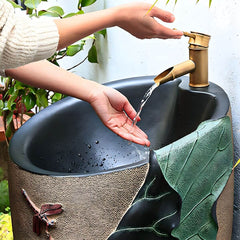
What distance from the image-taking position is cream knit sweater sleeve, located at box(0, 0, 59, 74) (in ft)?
2.68

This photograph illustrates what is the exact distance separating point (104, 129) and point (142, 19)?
0.37m

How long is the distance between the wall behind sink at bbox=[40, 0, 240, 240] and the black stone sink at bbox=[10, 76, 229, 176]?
0.26ft

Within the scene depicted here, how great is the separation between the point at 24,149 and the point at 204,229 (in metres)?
0.45

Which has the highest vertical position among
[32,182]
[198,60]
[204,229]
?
[198,60]

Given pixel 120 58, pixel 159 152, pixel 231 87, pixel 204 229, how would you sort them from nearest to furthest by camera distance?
pixel 159 152 → pixel 204 229 → pixel 231 87 → pixel 120 58

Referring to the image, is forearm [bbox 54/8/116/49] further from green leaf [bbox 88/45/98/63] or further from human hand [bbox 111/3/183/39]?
green leaf [bbox 88/45/98/63]

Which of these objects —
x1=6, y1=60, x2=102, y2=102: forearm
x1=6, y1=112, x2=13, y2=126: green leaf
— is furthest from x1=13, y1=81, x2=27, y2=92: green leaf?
x1=6, y1=60, x2=102, y2=102: forearm

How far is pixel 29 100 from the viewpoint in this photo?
6.31 feet

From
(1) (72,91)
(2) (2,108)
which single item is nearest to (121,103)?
(1) (72,91)

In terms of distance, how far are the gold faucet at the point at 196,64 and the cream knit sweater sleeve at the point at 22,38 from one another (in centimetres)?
33

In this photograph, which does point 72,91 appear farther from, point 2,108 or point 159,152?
Result: point 2,108

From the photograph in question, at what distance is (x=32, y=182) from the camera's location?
0.95 m

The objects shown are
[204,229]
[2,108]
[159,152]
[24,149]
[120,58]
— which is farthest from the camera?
[2,108]

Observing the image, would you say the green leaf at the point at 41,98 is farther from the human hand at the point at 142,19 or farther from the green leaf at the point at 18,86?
the human hand at the point at 142,19
